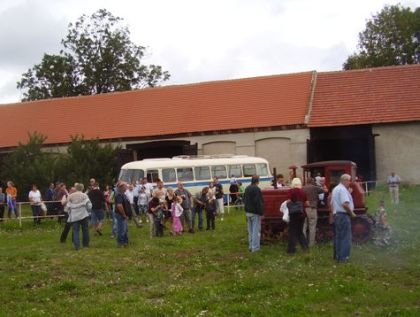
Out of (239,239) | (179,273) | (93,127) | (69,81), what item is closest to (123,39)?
(69,81)

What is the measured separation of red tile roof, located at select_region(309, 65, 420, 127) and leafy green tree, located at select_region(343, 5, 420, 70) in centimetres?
1697

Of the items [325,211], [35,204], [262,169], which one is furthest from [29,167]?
[325,211]

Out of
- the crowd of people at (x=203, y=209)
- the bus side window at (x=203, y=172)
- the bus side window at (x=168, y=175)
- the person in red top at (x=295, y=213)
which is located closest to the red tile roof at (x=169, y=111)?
the bus side window at (x=203, y=172)

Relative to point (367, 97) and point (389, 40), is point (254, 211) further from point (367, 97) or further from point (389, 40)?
point (389, 40)

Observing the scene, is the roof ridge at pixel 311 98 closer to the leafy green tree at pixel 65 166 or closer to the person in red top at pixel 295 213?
the leafy green tree at pixel 65 166

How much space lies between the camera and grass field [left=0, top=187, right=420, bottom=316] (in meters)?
9.52

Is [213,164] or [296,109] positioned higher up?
[296,109]

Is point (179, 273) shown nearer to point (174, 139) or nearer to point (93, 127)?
point (174, 139)

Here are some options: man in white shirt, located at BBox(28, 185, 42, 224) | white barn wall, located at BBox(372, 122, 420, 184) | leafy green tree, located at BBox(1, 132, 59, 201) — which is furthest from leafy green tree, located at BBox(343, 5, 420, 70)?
man in white shirt, located at BBox(28, 185, 42, 224)

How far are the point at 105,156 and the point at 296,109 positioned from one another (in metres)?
10.7

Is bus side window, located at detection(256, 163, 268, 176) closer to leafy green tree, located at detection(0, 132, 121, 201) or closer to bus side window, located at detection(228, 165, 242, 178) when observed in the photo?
bus side window, located at detection(228, 165, 242, 178)

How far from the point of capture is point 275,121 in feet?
120

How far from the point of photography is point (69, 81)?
5825cm

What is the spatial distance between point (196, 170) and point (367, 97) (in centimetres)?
1139
